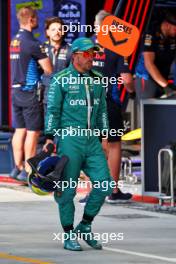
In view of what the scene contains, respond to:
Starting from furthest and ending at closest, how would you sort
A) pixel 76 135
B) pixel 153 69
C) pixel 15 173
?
pixel 15 173 < pixel 153 69 < pixel 76 135

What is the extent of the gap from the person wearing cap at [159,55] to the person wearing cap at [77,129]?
4784 mm

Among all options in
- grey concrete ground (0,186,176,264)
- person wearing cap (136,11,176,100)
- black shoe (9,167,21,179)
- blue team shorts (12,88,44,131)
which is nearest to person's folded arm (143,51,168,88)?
person wearing cap (136,11,176,100)

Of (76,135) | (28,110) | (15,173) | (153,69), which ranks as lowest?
(15,173)

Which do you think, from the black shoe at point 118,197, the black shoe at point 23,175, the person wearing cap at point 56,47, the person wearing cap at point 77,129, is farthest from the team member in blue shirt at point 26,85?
the person wearing cap at point 77,129

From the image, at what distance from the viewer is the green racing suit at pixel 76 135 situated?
11.0 m

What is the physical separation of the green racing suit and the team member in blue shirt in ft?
17.5

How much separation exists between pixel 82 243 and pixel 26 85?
17.7ft

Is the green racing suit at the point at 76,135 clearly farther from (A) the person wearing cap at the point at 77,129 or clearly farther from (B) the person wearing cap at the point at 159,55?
(B) the person wearing cap at the point at 159,55

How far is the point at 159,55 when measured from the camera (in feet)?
52.5

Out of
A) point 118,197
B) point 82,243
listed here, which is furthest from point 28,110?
point 82,243

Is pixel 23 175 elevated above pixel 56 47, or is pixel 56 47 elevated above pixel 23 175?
pixel 56 47

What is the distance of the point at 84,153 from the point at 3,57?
8.96 metres

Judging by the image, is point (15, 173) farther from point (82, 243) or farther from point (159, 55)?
point (82, 243)

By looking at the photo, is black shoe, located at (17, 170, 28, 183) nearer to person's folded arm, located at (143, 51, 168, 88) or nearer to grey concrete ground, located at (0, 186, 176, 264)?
grey concrete ground, located at (0, 186, 176, 264)
